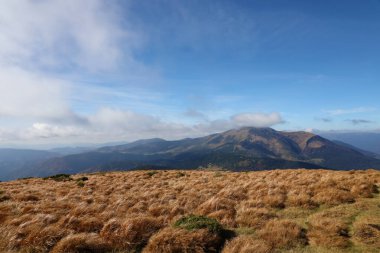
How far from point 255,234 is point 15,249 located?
25.7ft

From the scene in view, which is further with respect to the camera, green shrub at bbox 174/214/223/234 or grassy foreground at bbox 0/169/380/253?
green shrub at bbox 174/214/223/234

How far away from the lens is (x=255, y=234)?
31.8 feet

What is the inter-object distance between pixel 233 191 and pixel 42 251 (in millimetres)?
11560

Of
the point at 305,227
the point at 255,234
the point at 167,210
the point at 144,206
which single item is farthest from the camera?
the point at 144,206

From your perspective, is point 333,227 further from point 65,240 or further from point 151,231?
point 65,240

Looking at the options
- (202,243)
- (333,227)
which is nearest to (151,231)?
(202,243)

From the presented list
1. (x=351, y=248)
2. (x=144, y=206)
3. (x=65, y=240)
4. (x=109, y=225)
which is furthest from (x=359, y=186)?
(x=65, y=240)

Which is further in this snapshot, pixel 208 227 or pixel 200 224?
pixel 200 224

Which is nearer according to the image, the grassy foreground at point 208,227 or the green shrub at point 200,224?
the grassy foreground at point 208,227

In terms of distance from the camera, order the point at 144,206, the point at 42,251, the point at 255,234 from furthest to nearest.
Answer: the point at 144,206
the point at 255,234
the point at 42,251

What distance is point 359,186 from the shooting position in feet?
54.3

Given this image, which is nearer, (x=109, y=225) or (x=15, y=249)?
(x=15, y=249)

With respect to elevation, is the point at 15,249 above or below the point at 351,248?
above

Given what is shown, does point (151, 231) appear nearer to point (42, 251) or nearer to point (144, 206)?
point (42, 251)
